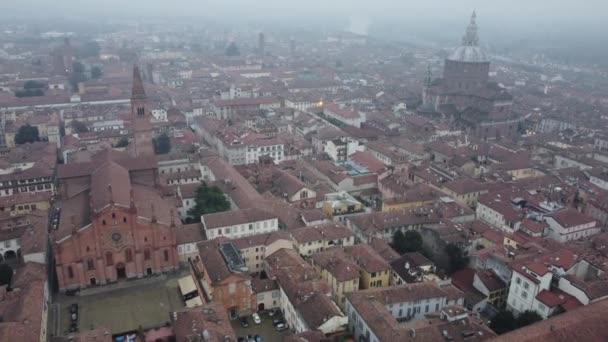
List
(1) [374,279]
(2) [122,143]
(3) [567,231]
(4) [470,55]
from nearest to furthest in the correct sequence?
1. (1) [374,279]
2. (3) [567,231]
3. (2) [122,143]
4. (4) [470,55]

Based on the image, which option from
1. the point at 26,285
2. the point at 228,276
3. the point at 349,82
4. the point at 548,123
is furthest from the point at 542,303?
the point at 349,82

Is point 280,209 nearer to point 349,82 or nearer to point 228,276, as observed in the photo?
point 228,276

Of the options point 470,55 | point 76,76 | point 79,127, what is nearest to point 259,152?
point 79,127

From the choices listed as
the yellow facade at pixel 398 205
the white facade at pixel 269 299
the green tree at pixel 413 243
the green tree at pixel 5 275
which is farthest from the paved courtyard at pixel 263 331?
the yellow facade at pixel 398 205

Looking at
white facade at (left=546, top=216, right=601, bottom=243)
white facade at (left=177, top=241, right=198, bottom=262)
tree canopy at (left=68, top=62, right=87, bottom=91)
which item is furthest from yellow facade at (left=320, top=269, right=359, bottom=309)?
tree canopy at (left=68, top=62, right=87, bottom=91)

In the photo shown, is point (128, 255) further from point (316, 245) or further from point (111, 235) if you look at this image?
point (316, 245)
